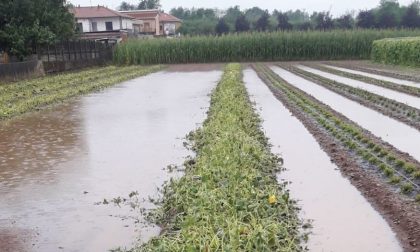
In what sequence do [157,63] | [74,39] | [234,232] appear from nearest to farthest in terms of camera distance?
1. [234,232]
2. [74,39]
3. [157,63]

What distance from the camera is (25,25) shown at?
25172mm

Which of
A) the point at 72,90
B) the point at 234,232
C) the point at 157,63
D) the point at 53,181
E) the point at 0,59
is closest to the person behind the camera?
the point at 234,232

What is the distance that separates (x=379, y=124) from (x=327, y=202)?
508 cm

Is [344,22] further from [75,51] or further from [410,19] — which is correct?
[75,51]

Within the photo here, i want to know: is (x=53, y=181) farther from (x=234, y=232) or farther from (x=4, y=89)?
(x=4, y=89)

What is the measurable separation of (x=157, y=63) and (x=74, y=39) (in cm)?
778

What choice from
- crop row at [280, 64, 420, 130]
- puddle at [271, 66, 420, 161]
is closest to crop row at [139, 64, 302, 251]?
puddle at [271, 66, 420, 161]

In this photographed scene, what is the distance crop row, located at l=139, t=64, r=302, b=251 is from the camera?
4.11 metres

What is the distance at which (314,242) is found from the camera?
4.46m

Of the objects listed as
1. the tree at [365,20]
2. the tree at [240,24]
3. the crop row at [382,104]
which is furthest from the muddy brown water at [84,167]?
the tree at [240,24]

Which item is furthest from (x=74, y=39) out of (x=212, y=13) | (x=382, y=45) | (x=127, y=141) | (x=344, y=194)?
(x=212, y=13)

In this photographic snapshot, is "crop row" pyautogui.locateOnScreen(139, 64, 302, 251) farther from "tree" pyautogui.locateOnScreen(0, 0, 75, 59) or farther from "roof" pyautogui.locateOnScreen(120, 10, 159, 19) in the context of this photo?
"roof" pyautogui.locateOnScreen(120, 10, 159, 19)

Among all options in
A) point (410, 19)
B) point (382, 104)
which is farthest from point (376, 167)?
point (410, 19)

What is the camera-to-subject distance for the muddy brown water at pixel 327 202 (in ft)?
14.7
